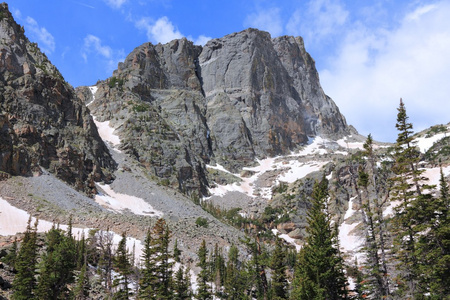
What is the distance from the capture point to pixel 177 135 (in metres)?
145

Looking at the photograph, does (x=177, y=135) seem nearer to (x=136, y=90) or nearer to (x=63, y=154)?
(x=136, y=90)

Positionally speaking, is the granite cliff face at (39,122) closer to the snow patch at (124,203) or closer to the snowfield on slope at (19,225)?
the snow patch at (124,203)

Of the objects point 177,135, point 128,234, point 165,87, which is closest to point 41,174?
point 128,234

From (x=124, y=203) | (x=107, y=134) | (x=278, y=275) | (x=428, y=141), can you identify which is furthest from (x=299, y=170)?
(x=278, y=275)

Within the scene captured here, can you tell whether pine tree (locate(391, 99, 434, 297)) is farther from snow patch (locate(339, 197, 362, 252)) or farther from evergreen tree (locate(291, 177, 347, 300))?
snow patch (locate(339, 197, 362, 252))

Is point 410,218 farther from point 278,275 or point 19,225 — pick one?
point 19,225

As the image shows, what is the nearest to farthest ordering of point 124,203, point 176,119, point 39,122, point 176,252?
point 176,252
point 39,122
point 124,203
point 176,119

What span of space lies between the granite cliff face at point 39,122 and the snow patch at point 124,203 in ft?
13.1

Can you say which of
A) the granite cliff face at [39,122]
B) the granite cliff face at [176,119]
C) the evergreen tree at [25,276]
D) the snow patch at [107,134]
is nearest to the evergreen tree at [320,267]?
the evergreen tree at [25,276]

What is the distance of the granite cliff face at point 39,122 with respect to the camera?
77506 millimetres

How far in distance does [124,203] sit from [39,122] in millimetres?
27982

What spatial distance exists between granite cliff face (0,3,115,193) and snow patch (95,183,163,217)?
13.1ft

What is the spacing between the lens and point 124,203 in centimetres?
9156

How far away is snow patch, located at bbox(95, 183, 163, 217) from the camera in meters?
86.8
